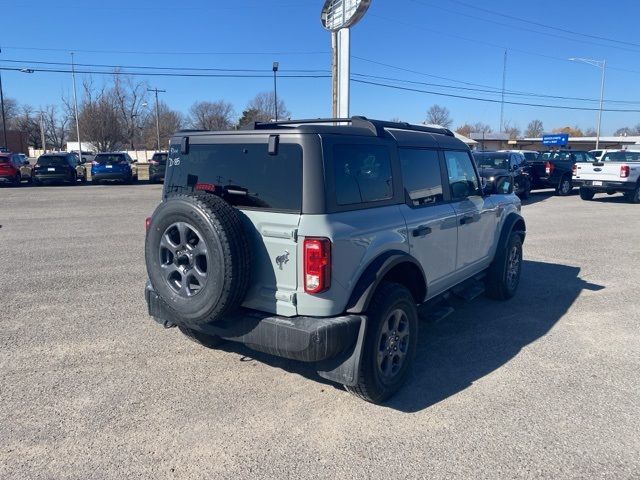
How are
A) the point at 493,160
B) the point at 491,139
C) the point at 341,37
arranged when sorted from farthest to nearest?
the point at 491,139 → the point at 493,160 → the point at 341,37

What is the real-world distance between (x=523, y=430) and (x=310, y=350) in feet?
4.94

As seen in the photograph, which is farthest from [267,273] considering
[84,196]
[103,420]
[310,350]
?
[84,196]

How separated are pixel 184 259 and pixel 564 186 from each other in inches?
805

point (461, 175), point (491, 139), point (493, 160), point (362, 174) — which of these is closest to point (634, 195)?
point (493, 160)

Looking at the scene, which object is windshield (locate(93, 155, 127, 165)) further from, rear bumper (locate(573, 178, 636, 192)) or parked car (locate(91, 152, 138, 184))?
rear bumper (locate(573, 178, 636, 192))

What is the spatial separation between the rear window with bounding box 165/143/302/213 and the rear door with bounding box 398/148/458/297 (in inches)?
42.0

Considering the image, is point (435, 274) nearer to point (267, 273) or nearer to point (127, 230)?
point (267, 273)

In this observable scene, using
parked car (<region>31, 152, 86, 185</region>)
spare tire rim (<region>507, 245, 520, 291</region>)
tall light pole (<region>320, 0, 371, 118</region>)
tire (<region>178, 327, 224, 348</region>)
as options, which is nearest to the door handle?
tire (<region>178, 327, 224, 348</region>)

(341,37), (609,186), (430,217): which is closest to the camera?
(430,217)

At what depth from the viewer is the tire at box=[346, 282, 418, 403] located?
11.0 ft

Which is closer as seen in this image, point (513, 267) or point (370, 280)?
point (370, 280)

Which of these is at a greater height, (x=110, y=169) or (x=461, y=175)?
(x=461, y=175)

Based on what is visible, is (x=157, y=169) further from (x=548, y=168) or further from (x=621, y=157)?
(x=621, y=157)

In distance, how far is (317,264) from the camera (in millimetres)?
3094
